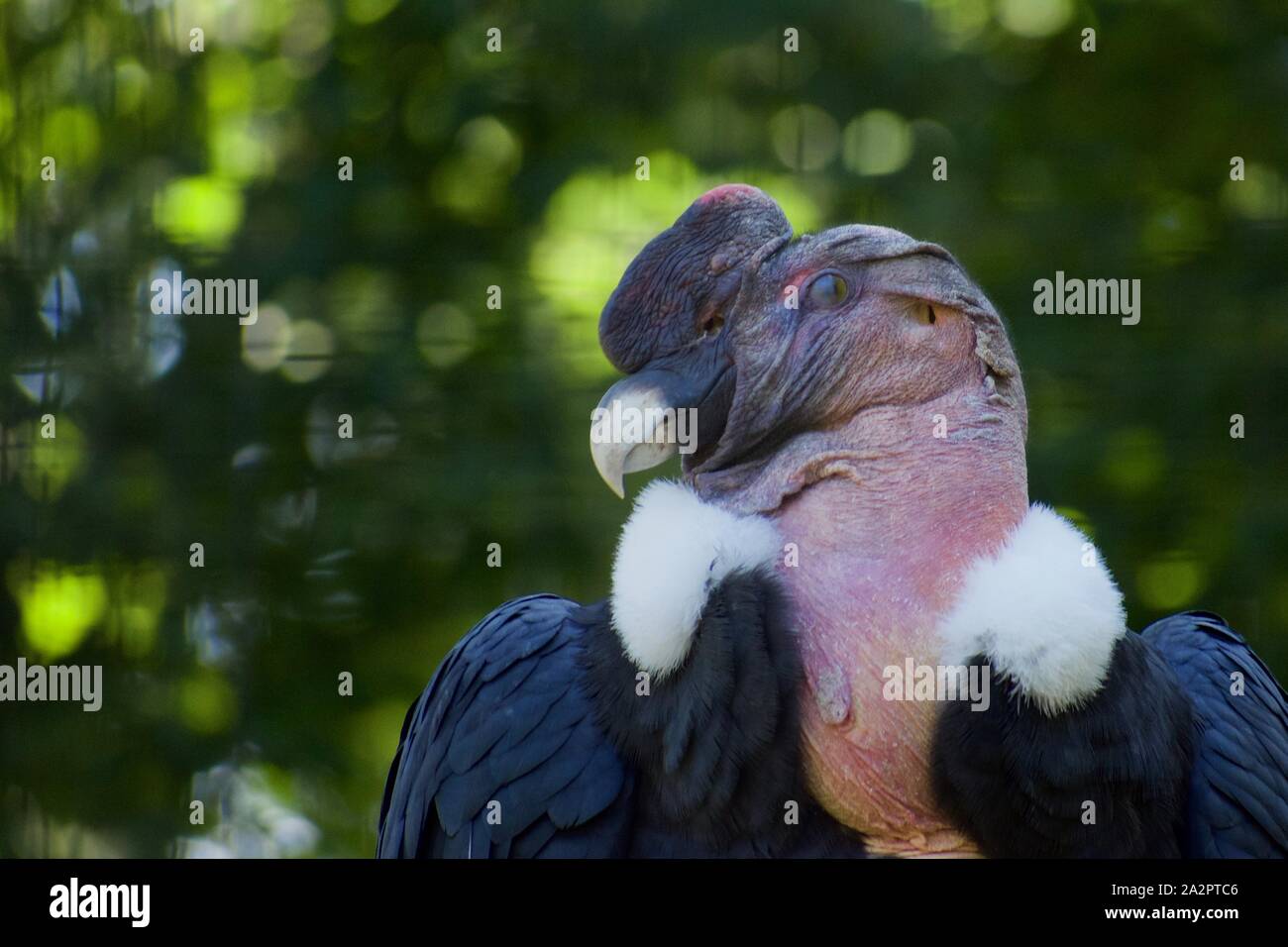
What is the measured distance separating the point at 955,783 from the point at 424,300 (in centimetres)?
256

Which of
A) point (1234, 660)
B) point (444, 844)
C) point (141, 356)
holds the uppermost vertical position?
point (141, 356)

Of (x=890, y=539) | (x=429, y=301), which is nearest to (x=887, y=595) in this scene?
(x=890, y=539)

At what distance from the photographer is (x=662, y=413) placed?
7.26 feet

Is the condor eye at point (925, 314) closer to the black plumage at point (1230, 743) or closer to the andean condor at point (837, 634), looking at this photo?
the andean condor at point (837, 634)

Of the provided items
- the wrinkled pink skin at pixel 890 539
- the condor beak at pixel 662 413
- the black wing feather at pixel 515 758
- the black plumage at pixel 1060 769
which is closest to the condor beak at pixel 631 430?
the condor beak at pixel 662 413

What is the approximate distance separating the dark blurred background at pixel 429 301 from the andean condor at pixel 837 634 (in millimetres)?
1689

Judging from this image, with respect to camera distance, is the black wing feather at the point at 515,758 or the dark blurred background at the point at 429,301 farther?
the dark blurred background at the point at 429,301

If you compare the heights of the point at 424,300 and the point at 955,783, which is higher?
the point at 424,300

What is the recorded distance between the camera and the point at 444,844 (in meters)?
2.39

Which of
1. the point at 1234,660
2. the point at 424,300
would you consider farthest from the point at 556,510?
the point at 1234,660

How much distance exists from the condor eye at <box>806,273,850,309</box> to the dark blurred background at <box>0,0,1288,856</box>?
1.73 metres

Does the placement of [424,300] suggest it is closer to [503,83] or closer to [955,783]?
→ [503,83]

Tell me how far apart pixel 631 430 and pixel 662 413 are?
6cm

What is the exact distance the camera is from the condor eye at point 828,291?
2.27 meters
